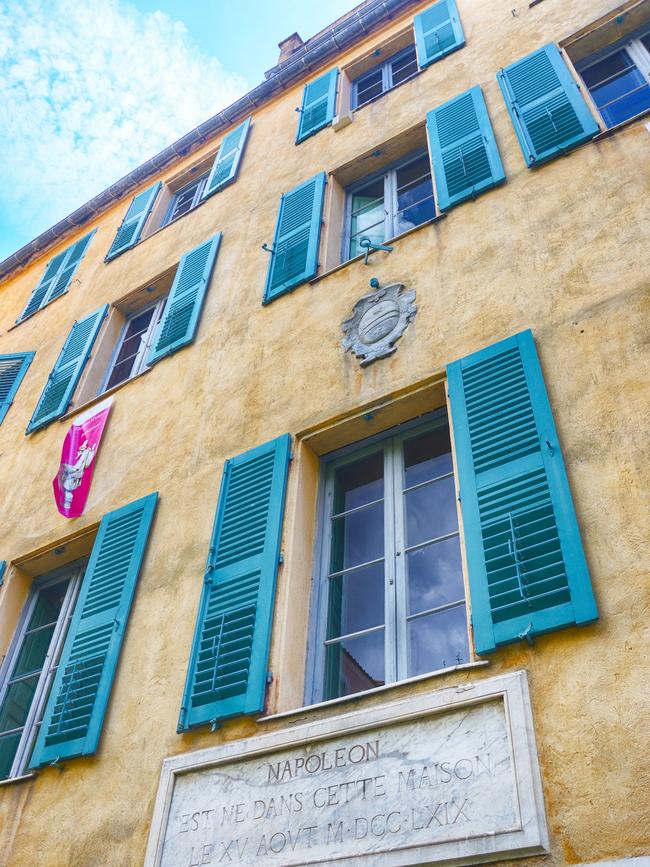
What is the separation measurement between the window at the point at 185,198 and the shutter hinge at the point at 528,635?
316 inches

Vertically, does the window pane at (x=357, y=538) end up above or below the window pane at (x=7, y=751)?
above

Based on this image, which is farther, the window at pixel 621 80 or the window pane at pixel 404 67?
the window pane at pixel 404 67

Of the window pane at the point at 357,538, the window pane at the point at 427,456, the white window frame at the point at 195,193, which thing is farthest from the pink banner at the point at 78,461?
the white window frame at the point at 195,193

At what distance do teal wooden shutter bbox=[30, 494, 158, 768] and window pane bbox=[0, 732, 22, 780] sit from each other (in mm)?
569

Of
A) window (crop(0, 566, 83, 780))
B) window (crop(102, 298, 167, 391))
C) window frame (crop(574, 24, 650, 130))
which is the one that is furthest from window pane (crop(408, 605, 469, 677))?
window (crop(102, 298, 167, 391))

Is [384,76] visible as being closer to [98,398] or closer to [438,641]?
[98,398]

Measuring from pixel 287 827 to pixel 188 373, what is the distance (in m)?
4.04

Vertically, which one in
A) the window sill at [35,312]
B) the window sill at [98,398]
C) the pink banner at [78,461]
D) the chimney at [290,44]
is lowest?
the pink banner at [78,461]

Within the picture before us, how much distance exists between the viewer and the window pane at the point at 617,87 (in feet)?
20.6

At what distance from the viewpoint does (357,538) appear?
16.1 feet

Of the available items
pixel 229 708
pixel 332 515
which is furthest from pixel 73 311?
pixel 229 708

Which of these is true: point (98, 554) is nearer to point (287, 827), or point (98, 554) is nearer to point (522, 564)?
point (287, 827)

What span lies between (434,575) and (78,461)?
3.64 m

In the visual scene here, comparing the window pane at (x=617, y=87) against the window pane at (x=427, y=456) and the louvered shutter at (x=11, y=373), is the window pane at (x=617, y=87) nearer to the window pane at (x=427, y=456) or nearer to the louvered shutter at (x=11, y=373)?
the window pane at (x=427, y=456)
